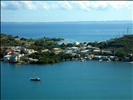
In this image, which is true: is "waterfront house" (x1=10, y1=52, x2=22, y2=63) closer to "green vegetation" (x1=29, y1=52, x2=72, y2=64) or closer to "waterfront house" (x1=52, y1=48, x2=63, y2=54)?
"green vegetation" (x1=29, y1=52, x2=72, y2=64)

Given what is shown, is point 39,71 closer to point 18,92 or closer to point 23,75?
point 23,75

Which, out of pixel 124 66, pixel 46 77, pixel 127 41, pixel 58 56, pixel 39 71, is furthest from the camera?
pixel 127 41

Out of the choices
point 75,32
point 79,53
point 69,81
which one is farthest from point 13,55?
point 75,32

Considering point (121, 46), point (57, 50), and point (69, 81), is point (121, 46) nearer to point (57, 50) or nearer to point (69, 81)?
point (57, 50)

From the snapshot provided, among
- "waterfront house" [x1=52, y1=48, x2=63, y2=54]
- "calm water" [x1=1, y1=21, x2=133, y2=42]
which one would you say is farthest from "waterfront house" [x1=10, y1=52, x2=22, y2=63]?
"calm water" [x1=1, y1=21, x2=133, y2=42]

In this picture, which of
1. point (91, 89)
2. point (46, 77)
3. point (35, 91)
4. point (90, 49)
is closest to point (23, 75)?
point (46, 77)

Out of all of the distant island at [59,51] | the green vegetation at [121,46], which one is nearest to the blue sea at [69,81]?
the distant island at [59,51]
